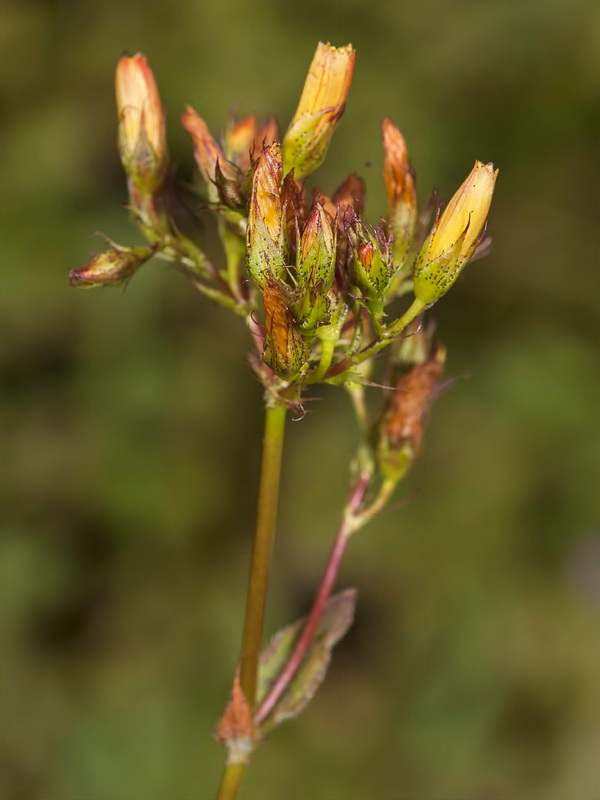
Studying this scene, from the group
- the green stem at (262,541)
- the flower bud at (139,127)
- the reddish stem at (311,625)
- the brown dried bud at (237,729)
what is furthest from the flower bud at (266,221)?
the brown dried bud at (237,729)

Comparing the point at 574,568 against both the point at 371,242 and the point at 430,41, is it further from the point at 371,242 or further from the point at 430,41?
the point at 371,242

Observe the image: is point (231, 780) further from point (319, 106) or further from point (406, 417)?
point (319, 106)

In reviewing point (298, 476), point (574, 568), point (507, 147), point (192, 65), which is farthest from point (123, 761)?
point (507, 147)

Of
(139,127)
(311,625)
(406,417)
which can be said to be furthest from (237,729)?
(139,127)

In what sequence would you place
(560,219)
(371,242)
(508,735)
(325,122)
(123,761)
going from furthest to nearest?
(560,219) < (508,735) < (123,761) < (325,122) < (371,242)

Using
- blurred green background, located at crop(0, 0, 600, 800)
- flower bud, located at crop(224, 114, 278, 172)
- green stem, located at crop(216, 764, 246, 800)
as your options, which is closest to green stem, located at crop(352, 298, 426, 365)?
flower bud, located at crop(224, 114, 278, 172)

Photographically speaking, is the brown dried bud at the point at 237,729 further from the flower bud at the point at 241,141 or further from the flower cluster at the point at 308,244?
the flower bud at the point at 241,141
